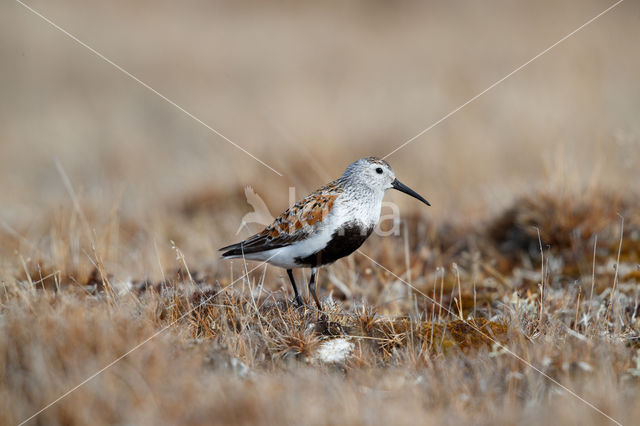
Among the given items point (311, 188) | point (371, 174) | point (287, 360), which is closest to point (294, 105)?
point (311, 188)

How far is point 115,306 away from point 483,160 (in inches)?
335

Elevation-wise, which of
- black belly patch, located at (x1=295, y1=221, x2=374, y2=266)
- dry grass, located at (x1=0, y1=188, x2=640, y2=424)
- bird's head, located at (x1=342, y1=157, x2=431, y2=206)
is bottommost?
dry grass, located at (x1=0, y1=188, x2=640, y2=424)

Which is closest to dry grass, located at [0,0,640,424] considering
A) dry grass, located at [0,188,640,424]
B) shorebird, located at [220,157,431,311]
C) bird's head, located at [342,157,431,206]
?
dry grass, located at [0,188,640,424]

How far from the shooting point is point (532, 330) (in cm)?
420

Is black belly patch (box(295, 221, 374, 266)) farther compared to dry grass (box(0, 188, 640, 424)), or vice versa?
black belly patch (box(295, 221, 374, 266))

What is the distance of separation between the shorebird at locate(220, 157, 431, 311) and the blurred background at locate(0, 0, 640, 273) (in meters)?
1.94

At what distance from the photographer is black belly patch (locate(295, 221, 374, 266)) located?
4414 mm

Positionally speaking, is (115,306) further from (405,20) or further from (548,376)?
(405,20)

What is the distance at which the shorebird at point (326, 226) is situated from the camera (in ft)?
14.5

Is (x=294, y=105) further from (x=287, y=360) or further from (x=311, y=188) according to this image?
(x=287, y=360)

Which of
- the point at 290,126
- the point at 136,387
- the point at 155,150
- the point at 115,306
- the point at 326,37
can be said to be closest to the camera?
the point at 136,387

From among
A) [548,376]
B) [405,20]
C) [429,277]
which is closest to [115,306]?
[548,376]

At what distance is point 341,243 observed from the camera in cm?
443

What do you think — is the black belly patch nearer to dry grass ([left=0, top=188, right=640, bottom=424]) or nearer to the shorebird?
the shorebird
